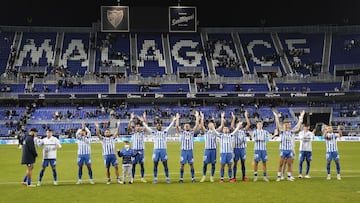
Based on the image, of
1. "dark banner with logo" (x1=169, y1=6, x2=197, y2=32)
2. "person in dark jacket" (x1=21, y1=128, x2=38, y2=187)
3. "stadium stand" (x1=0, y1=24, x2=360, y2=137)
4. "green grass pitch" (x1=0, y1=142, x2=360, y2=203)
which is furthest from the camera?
"stadium stand" (x1=0, y1=24, x2=360, y2=137)

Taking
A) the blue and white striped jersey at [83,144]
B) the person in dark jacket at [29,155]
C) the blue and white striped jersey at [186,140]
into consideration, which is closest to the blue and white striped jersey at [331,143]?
the blue and white striped jersey at [186,140]

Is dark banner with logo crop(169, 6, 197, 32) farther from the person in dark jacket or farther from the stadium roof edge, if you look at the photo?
the person in dark jacket

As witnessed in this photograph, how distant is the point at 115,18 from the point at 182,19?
858 centimetres

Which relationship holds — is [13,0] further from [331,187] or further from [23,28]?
[331,187]

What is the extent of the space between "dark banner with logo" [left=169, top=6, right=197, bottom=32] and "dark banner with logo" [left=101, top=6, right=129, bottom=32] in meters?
5.80

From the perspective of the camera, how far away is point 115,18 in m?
58.7

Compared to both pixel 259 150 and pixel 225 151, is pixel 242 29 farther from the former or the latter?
pixel 225 151

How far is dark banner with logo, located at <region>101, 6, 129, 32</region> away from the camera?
58.5 metres

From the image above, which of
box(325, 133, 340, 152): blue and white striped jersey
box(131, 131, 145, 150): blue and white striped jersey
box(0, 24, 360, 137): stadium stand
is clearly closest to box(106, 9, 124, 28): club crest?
box(0, 24, 360, 137): stadium stand

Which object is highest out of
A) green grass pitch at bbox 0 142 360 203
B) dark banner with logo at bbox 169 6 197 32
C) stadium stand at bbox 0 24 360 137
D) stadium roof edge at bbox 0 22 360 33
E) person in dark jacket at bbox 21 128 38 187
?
stadium roof edge at bbox 0 22 360 33

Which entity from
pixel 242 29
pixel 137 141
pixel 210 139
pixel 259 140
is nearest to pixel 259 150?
pixel 259 140

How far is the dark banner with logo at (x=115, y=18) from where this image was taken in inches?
2304

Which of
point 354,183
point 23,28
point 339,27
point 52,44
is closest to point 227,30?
point 339,27

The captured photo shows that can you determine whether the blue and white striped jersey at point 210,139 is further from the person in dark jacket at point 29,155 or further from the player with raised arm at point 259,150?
the person in dark jacket at point 29,155
